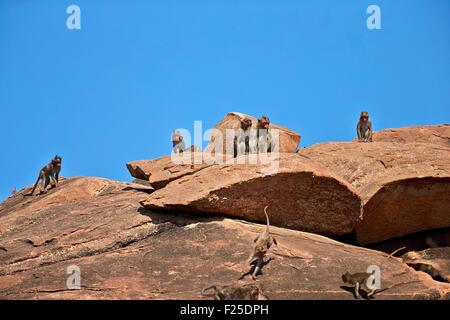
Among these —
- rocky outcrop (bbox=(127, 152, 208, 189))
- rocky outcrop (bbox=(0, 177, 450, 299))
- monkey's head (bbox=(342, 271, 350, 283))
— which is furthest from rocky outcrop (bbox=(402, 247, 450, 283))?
rocky outcrop (bbox=(127, 152, 208, 189))

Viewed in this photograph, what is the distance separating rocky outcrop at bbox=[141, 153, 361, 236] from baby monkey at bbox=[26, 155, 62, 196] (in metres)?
6.63

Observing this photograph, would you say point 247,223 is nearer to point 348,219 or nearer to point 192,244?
point 192,244

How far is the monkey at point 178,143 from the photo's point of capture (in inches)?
827

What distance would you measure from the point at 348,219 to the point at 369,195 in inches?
40.7

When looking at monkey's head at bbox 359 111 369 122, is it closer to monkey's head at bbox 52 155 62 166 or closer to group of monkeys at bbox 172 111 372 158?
group of monkeys at bbox 172 111 372 158

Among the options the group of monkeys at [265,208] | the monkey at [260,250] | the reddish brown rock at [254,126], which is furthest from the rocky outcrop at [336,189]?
the reddish brown rock at [254,126]

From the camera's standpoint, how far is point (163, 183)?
17.9 metres

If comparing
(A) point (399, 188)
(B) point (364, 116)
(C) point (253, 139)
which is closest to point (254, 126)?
(C) point (253, 139)

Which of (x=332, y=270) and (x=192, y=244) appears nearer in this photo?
(x=332, y=270)

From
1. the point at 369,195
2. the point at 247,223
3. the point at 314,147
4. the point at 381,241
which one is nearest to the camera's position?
the point at 247,223

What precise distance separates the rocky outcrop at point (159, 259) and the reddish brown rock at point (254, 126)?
612 cm

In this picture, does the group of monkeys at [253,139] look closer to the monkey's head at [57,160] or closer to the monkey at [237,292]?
the monkey's head at [57,160]

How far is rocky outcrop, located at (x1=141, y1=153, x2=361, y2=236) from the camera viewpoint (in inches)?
603
